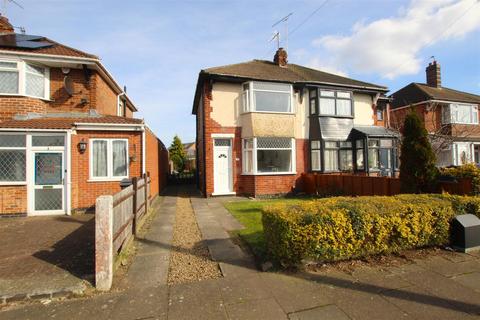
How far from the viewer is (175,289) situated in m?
3.82

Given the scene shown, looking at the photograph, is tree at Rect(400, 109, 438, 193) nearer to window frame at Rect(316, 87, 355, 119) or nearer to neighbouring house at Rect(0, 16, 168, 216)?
window frame at Rect(316, 87, 355, 119)

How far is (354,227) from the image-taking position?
4574 millimetres

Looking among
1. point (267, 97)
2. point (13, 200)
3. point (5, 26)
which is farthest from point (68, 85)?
point (267, 97)

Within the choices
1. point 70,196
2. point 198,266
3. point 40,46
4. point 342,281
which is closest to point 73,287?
point 198,266

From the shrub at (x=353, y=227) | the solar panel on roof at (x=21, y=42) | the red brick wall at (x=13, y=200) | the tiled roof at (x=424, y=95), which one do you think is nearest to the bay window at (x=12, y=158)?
the red brick wall at (x=13, y=200)

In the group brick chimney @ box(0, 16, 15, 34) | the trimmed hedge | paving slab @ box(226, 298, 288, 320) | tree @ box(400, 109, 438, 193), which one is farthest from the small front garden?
brick chimney @ box(0, 16, 15, 34)

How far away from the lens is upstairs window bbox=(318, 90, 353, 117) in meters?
14.0

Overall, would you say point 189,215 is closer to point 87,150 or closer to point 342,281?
point 87,150

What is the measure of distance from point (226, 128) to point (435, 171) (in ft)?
27.6

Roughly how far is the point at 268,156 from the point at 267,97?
2.86m

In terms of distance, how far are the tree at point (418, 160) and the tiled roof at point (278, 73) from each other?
7081 mm

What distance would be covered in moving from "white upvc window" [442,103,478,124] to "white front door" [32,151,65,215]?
25786mm

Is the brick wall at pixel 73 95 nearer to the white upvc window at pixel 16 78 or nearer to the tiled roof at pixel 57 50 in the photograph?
the white upvc window at pixel 16 78

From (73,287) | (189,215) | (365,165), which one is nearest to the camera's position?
(73,287)
